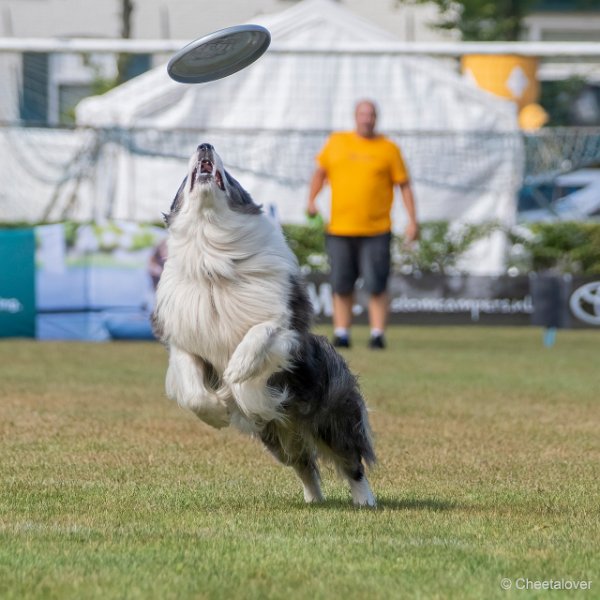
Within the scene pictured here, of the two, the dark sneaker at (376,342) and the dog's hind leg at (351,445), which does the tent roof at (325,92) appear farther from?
the dog's hind leg at (351,445)

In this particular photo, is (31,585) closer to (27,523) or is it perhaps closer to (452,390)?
(27,523)

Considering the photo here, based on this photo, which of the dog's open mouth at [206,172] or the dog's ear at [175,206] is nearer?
the dog's open mouth at [206,172]

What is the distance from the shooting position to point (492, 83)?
82.9 ft

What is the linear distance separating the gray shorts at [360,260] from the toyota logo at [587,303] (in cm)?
394

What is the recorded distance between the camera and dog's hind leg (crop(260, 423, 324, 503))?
5953 mm

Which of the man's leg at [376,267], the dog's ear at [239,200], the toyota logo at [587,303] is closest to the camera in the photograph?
the dog's ear at [239,200]

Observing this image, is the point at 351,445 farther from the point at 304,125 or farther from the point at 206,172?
the point at 304,125

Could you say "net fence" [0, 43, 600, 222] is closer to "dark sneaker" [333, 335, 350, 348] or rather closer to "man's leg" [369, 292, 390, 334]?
"man's leg" [369, 292, 390, 334]

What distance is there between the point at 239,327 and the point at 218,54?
2090 mm

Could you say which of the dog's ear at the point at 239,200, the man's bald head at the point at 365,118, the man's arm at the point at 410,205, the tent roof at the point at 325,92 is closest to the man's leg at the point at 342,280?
the man's arm at the point at 410,205

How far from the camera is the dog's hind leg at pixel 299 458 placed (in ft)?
19.5

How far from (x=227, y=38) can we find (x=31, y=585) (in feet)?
11.9
